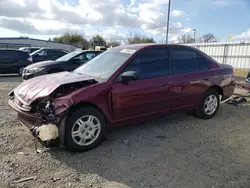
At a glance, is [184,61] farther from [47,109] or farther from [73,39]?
[73,39]

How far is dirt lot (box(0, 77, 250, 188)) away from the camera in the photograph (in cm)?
270

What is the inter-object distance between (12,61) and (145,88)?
11.2 metres

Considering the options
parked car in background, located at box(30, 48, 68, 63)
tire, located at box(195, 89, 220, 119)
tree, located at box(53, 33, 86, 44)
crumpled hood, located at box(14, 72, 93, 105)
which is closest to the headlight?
crumpled hood, located at box(14, 72, 93, 105)

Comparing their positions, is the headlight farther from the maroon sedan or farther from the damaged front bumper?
the damaged front bumper

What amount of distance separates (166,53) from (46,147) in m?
2.83

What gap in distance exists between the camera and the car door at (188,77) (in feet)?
14.2

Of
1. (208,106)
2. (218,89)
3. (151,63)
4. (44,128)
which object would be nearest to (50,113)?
(44,128)

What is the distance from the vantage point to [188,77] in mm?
4457

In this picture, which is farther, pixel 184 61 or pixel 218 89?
pixel 218 89

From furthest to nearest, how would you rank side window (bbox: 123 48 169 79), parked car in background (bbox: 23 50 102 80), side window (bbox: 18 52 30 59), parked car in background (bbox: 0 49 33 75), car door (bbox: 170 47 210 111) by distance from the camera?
side window (bbox: 18 52 30 59), parked car in background (bbox: 0 49 33 75), parked car in background (bbox: 23 50 102 80), car door (bbox: 170 47 210 111), side window (bbox: 123 48 169 79)

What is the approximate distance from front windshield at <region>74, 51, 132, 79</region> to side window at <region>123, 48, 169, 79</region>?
0.67ft

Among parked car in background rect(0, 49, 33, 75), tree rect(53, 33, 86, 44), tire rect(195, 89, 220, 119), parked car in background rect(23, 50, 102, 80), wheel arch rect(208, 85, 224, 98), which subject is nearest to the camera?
tire rect(195, 89, 220, 119)

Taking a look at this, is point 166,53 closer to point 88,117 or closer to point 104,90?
point 104,90

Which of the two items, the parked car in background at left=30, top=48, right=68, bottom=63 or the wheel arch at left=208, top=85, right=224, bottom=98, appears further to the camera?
the parked car in background at left=30, top=48, right=68, bottom=63
